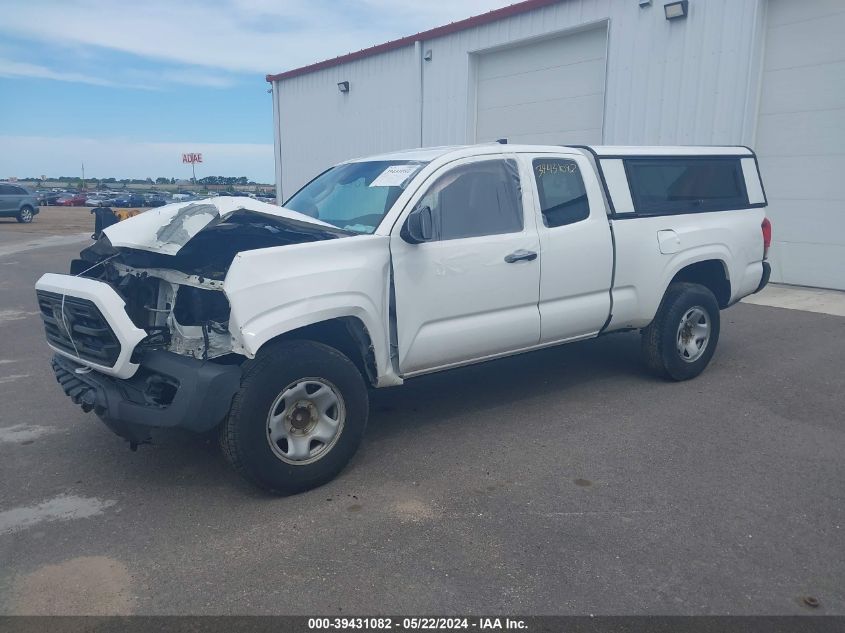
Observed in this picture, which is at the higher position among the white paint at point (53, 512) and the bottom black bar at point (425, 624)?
the bottom black bar at point (425, 624)

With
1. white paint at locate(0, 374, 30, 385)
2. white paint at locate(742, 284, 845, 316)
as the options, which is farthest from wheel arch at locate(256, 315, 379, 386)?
white paint at locate(742, 284, 845, 316)

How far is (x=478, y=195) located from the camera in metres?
4.84

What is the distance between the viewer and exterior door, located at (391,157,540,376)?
443cm

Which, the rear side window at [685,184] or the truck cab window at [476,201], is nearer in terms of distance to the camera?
the truck cab window at [476,201]

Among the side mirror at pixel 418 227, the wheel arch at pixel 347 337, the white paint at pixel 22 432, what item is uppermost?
the side mirror at pixel 418 227

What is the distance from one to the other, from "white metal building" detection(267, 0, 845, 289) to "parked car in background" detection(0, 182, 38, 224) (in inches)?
869

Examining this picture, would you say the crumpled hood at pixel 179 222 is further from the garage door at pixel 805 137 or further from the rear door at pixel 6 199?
the rear door at pixel 6 199

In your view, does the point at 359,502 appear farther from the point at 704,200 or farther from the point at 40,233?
the point at 40,233

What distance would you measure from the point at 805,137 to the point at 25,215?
31490 mm

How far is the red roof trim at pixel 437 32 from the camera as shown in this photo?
1335cm

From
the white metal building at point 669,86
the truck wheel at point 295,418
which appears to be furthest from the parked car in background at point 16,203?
the truck wheel at point 295,418

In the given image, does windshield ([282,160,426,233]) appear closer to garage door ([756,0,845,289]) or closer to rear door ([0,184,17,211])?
garage door ([756,0,845,289])

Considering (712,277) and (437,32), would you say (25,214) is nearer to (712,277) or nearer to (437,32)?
(437,32)

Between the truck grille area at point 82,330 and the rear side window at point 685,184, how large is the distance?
4043 mm
